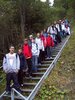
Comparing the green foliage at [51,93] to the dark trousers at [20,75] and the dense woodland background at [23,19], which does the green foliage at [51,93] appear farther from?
the dense woodland background at [23,19]

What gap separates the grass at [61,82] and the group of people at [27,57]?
0.93m

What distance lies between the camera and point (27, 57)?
47.2 feet

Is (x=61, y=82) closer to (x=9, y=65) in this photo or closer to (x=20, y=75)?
(x=20, y=75)

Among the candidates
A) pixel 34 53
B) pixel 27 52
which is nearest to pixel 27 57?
pixel 27 52

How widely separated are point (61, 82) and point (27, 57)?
6.90ft

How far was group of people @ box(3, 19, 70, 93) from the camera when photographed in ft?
40.5

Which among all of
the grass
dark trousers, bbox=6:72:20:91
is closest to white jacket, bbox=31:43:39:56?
the grass

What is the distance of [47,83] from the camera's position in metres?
14.5

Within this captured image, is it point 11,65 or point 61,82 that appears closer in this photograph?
point 11,65

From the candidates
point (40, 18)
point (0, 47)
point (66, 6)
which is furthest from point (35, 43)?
point (66, 6)

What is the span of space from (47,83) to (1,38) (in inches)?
429

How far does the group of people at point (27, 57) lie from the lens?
12.3 meters

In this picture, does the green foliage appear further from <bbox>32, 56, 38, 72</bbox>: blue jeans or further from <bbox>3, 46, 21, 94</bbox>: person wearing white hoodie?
<bbox>3, 46, 21, 94</bbox>: person wearing white hoodie

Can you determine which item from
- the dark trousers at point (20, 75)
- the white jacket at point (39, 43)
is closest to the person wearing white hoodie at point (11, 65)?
the dark trousers at point (20, 75)
